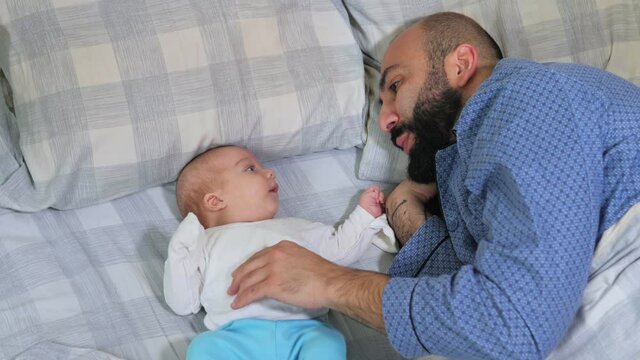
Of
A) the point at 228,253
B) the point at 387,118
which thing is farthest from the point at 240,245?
the point at 387,118

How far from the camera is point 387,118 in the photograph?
1.80m

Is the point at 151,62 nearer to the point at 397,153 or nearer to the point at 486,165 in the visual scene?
the point at 397,153

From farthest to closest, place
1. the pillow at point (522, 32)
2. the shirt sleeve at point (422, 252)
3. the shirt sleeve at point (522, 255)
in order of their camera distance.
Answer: the pillow at point (522, 32), the shirt sleeve at point (422, 252), the shirt sleeve at point (522, 255)

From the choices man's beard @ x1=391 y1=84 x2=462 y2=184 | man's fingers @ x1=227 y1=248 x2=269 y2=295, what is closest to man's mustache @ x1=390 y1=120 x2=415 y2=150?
man's beard @ x1=391 y1=84 x2=462 y2=184

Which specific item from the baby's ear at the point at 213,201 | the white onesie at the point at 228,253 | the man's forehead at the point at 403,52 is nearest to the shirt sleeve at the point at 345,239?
the white onesie at the point at 228,253

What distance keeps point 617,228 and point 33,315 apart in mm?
1130

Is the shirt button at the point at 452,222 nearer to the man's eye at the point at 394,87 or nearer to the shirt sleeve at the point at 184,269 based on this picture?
the man's eye at the point at 394,87

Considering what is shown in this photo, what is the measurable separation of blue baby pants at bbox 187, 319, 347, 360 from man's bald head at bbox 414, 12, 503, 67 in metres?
0.64

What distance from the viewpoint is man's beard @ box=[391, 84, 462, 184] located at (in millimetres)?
1700

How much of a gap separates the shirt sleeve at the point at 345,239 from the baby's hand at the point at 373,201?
0.02 metres

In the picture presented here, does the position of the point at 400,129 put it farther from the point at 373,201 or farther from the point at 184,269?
the point at 184,269

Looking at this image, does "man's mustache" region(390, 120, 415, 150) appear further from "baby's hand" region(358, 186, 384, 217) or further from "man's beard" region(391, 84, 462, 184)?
"baby's hand" region(358, 186, 384, 217)

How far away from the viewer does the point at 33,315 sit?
157cm

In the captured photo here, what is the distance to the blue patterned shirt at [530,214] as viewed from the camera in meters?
1.26
